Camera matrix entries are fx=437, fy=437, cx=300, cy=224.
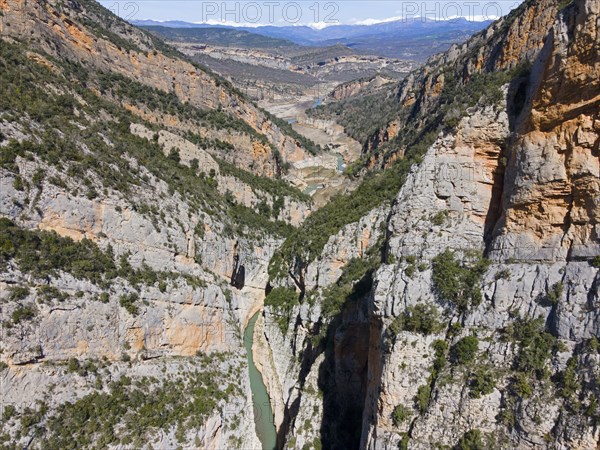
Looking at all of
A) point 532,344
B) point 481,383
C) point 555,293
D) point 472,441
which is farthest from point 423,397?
point 555,293

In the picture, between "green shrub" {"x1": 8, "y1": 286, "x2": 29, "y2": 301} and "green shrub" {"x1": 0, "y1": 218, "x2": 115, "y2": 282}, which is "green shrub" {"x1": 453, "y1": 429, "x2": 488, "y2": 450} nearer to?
"green shrub" {"x1": 8, "y1": 286, "x2": 29, "y2": 301}

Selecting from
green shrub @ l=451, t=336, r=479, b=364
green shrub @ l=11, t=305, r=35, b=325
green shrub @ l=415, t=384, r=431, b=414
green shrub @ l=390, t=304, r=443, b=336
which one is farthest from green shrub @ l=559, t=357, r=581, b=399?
green shrub @ l=11, t=305, r=35, b=325

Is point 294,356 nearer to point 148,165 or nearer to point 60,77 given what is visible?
point 148,165

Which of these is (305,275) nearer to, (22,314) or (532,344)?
(22,314)

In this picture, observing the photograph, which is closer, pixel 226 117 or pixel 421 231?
pixel 421 231

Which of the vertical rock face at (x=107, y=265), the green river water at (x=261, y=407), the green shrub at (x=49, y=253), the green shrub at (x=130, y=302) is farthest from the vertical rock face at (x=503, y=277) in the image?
the green shrub at (x=49, y=253)

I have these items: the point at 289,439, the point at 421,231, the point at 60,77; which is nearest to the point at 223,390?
the point at 289,439
